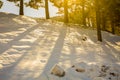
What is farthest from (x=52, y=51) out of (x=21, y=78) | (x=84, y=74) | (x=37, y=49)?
(x=21, y=78)

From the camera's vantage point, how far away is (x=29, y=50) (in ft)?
56.0

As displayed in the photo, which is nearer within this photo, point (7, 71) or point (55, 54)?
point (7, 71)

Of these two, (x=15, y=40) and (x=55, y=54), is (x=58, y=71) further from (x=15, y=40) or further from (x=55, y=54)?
(x=15, y=40)

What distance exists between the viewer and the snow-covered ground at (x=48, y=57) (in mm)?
13141

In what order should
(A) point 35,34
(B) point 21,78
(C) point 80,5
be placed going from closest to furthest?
(B) point 21,78 < (A) point 35,34 < (C) point 80,5

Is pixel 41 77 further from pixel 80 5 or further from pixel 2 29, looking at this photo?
pixel 80 5

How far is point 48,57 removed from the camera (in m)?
15.9

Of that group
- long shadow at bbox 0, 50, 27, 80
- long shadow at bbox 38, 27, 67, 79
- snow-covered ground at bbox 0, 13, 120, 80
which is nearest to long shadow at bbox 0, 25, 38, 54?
snow-covered ground at bbox 0, 13, 120, 80

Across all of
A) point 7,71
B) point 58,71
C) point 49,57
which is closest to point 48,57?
point 49,57

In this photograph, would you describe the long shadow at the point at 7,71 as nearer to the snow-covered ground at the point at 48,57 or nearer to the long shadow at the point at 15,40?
the snow-covered ground at the point at 48,57

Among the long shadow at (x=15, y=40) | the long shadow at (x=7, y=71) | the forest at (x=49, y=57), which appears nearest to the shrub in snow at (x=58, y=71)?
the forest at (x=49, y=57)

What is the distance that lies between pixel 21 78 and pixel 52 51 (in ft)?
18.5

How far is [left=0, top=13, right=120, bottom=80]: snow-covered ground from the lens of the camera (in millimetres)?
13141

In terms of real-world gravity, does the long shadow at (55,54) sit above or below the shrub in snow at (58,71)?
above
